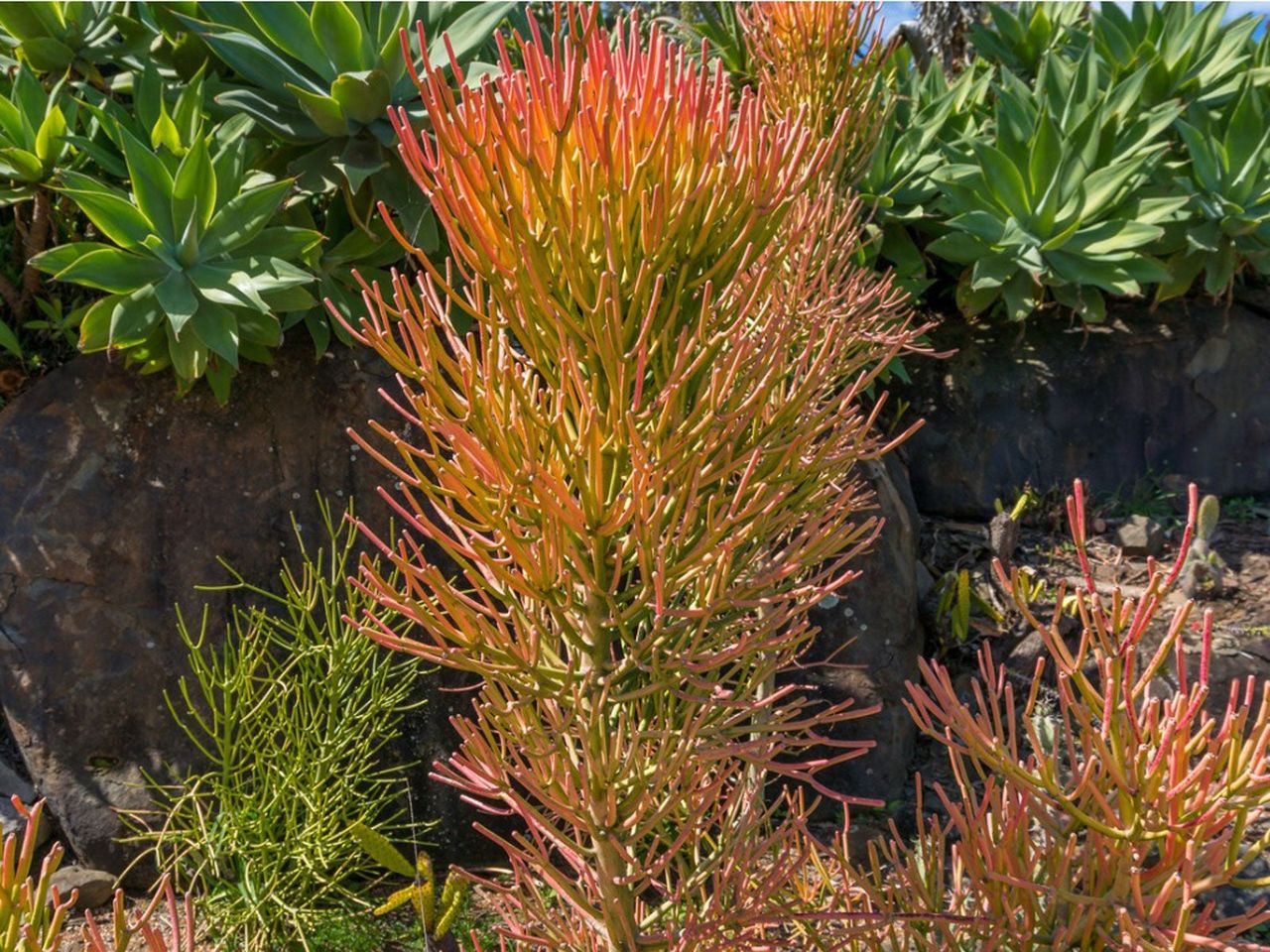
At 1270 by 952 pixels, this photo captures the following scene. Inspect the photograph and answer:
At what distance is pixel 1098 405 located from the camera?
5.50 meters

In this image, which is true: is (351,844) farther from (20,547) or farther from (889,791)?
(889,791)

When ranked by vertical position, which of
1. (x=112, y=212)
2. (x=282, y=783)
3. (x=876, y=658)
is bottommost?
(x=282, y=783)

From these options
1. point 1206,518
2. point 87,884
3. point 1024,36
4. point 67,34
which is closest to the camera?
point 87,884

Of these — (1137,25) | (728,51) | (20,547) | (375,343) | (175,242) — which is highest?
(1137,25)

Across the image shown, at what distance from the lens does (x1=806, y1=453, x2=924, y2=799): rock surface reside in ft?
13.0

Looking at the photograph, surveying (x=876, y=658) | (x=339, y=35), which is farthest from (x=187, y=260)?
(x=876, y=658)

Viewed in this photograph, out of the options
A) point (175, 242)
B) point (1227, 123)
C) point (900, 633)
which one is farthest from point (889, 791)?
point (1227, 123)

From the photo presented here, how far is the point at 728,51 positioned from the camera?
568 centimetres

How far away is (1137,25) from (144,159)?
508 cm

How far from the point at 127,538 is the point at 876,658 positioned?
2.56 m

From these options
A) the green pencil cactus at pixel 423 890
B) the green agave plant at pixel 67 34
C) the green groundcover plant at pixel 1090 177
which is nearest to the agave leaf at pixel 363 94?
the green agave plant at pixel 67 34

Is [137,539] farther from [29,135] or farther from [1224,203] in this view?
[1224,203]

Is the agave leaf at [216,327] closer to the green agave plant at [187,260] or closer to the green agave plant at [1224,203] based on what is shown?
the green agave plant at [187,260]

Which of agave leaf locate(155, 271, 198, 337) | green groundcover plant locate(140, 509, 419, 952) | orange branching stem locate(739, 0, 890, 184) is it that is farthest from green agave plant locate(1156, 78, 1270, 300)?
agave leaf locate(155, 271, 198, 337)
